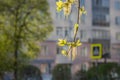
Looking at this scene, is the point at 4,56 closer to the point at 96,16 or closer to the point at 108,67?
the point at 108,67

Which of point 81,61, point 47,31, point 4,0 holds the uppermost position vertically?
point 4,0

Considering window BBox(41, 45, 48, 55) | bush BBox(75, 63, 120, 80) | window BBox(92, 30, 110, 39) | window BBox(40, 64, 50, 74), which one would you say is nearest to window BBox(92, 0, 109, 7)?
window BBox(92, 30, 110, 39)

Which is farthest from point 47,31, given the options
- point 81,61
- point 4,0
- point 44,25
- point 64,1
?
point 64,1

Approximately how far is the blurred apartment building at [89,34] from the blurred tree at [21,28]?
10809 mm

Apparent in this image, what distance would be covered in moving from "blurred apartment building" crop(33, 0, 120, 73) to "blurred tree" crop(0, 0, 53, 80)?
1081cm

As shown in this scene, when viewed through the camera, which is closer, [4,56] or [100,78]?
[4,56]

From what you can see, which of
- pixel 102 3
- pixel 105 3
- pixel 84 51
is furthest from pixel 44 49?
pixel 105 3

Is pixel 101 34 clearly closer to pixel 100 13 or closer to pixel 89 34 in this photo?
pixel 89 34

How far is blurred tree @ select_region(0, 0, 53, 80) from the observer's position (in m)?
19.2

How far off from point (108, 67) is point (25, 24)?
14.5ft

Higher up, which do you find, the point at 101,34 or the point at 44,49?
the point at 101,34

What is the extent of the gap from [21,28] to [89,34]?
566 inches

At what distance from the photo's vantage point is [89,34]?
109 feet

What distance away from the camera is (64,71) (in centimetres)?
2306
